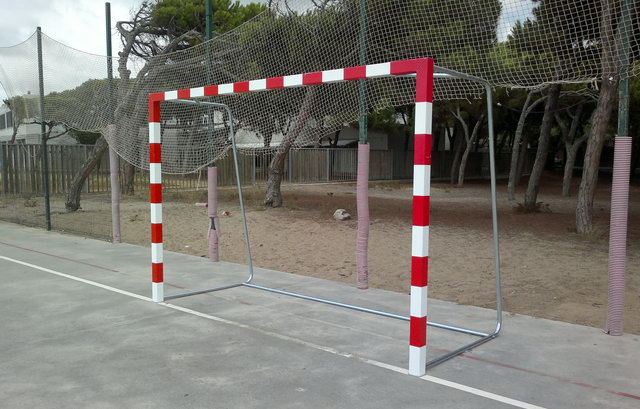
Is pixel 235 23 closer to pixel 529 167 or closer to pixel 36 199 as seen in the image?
pixel 36 199

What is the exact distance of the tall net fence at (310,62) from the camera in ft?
16.7

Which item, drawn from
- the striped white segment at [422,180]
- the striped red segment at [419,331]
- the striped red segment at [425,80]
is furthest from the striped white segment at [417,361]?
the striped red segment at [425,80]

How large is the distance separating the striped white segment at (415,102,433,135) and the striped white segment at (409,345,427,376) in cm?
139

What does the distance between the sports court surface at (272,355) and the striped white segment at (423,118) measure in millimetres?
1578

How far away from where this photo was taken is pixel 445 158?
107 feet

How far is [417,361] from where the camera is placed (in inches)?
135

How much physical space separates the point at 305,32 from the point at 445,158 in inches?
1065

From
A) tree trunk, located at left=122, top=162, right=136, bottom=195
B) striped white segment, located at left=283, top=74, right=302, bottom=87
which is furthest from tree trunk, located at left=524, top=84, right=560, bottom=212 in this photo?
tree trunk, located at left=122, top=162, right=136, bottom=195

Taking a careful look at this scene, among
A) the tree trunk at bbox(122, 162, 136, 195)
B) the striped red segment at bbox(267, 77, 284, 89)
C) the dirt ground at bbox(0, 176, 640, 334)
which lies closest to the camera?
the striped red segment at bbox(267, 77, 284, 89)

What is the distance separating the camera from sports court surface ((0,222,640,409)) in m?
3.11

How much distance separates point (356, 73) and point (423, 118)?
72 centimetres

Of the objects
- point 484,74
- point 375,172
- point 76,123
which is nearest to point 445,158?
point 375,172

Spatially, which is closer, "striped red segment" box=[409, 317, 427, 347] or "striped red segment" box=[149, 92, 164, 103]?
"striped red segment" box=[409, 317, 427, 347]

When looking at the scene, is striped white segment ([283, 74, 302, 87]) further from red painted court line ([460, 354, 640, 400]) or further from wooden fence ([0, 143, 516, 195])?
wooden fence ([0, 143, 516, 195])
